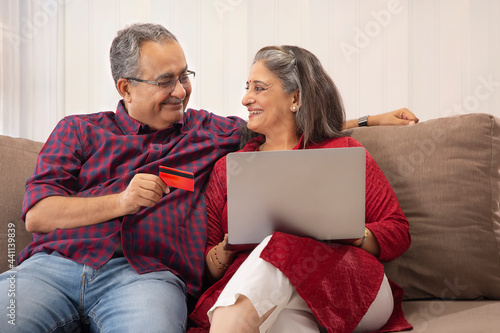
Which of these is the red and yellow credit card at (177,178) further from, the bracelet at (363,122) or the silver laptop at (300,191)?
the bracelet at (363,122)

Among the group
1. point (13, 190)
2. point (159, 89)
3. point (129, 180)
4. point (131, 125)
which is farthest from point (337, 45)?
point (13, 190)

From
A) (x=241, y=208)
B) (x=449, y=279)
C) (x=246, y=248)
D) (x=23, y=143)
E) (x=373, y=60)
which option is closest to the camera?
(x=241, y=208)

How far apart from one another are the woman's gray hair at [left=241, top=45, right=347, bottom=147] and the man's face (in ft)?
0.88

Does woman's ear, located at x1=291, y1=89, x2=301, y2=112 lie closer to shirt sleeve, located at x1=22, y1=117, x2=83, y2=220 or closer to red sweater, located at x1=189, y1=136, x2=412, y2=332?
red sweater, located at x1=189, y1=136, x2=412, y2=332

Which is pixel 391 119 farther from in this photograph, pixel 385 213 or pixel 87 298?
pixel 87 298

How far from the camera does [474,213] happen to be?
59.7 inches

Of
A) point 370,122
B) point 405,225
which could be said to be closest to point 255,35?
point 370,122

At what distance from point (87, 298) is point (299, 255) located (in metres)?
0.57

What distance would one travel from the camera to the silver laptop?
1.13 meters

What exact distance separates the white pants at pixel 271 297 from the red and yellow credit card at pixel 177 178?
25 centimetres


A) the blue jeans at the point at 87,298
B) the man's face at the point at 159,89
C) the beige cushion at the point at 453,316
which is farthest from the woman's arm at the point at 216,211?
the beige cushion at the point at 453,316

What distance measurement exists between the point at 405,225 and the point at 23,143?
1.28 metres

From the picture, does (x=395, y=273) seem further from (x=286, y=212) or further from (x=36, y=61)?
(x=36, y=61)

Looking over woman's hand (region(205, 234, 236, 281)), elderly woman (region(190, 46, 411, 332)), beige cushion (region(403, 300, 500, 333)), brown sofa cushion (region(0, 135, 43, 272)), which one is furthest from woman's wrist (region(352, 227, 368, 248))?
brown sofa cushion (region(0, 135, 43, 272))
